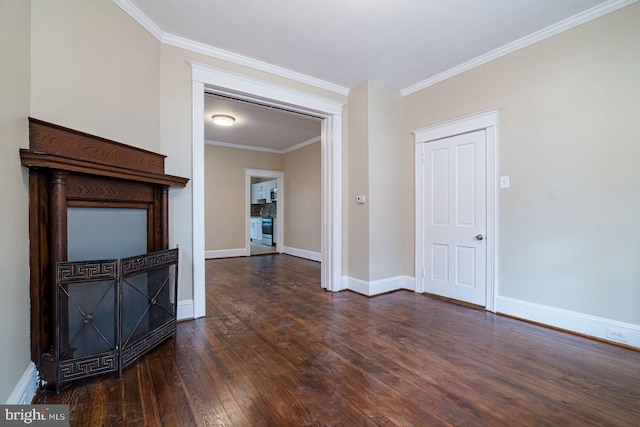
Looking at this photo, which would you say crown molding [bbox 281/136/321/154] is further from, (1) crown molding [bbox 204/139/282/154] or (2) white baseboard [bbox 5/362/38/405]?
(2) white baseboard [bbox 5/362/38/405]

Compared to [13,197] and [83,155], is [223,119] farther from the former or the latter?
[13,197]

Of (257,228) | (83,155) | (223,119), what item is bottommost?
(257,228)

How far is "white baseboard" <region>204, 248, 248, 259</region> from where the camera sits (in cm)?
666

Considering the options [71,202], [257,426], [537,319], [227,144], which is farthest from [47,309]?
[227,144]

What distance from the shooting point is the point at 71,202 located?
1.82 meters

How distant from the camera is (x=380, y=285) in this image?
12.5ft

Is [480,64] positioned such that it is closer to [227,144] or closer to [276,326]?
[276,326]

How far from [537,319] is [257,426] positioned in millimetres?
2879

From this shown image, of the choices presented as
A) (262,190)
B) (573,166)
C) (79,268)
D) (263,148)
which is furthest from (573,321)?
(262,190)

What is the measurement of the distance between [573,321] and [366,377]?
217 centimetres

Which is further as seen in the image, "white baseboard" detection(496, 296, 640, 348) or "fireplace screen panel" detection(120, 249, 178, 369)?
"white baseboard" detection(496, 296, 640, 348)

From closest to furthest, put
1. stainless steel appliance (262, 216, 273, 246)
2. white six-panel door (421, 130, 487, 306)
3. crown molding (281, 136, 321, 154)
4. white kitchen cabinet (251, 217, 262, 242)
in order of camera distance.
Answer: white six-panel door (421, 130, 487, 306) → crown molding (281, 136, 321, 154) → stainless steel appliance (262, 216, 273, 246) → white kitchen cabinet (251, 217, 262, 242)

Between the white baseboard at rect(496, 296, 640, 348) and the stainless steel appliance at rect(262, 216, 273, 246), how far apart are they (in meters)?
7.42

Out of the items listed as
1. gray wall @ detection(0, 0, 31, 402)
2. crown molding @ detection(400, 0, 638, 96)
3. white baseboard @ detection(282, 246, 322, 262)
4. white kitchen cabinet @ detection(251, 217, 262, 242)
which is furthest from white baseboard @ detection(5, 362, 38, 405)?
white kitchen cabinet @ detection(251, 217, 262, 242)
